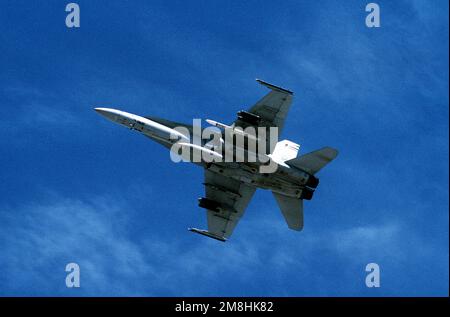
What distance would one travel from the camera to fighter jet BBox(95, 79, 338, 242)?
68.4m

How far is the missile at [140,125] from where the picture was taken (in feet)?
230

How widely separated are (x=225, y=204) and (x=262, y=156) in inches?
297

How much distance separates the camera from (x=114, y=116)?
70062 mm

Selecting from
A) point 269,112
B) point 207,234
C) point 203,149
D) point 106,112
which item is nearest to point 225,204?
point 207,234

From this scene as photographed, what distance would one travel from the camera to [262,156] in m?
68.9

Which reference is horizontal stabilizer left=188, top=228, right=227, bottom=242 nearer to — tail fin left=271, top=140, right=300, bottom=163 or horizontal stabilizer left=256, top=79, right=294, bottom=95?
tail fin left=271, top=140, right=300, bottom=163

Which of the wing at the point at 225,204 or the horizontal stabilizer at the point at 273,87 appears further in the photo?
the wing at the point at 225,204

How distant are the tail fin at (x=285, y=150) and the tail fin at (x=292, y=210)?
3.32 metres

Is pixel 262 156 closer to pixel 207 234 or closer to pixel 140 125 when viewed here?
pixel 207 234

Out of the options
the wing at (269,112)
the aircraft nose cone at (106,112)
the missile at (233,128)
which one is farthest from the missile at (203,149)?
the aircraft nose cone at (106,112)

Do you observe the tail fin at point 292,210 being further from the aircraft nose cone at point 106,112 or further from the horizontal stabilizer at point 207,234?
the aircraft nose cone at point 106,112
